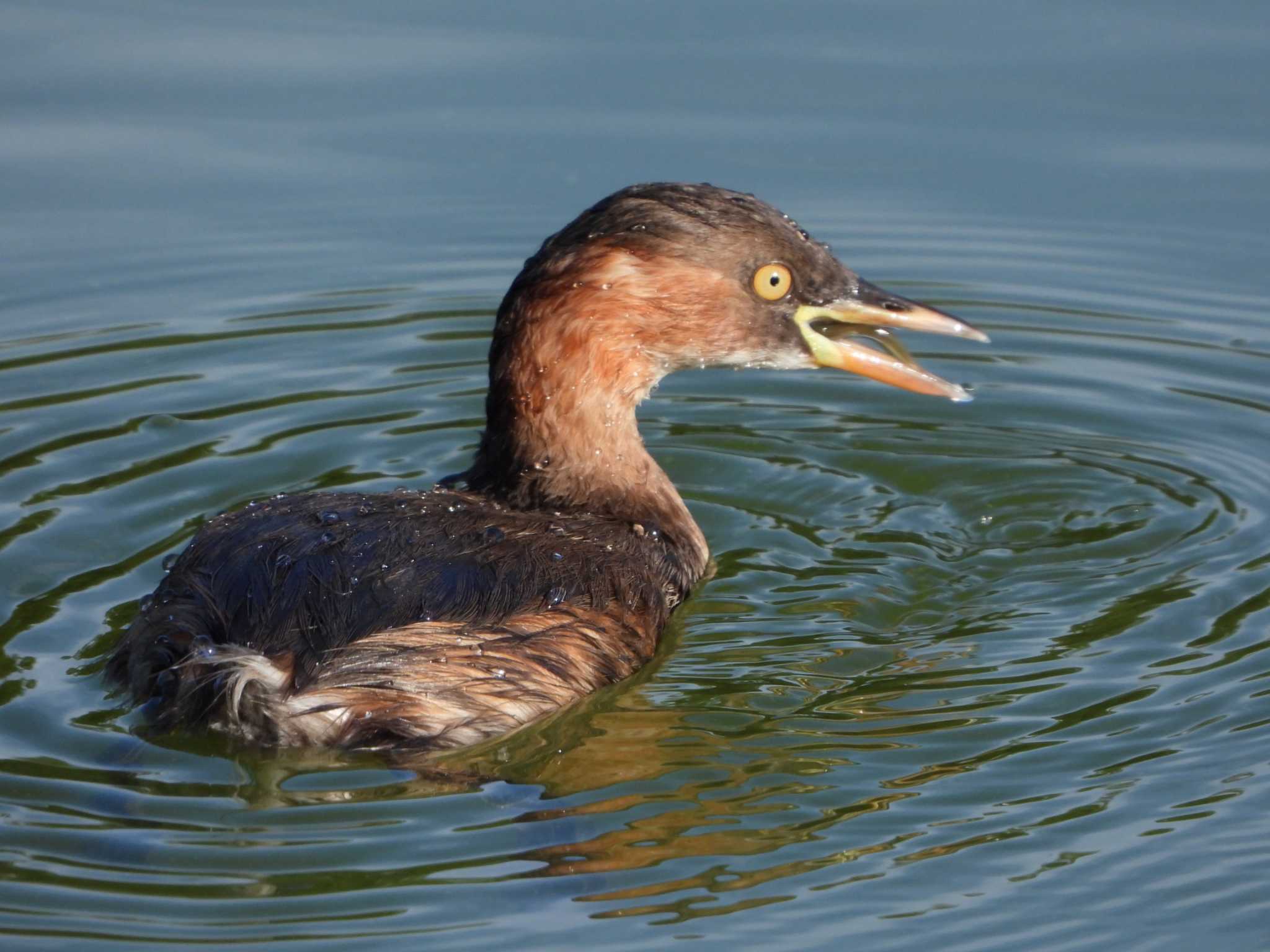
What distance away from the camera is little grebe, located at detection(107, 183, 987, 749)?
5238 millimetres

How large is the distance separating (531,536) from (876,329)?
63.2 inches

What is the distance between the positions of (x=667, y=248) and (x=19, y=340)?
10.6ft

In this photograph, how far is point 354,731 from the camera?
521 centimetres

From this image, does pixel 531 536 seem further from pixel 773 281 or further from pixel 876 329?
pixel 876 329

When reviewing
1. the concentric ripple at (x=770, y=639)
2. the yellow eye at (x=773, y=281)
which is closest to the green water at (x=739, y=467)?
the concentric ripple at (x=770, y=639)

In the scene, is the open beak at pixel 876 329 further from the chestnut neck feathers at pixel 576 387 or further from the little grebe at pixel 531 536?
the chestnut neck feathers at pixel 576 387

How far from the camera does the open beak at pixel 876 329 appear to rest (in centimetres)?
667

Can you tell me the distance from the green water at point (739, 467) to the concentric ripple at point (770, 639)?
2cm

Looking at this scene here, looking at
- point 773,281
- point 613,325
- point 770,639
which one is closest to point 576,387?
point 613,325

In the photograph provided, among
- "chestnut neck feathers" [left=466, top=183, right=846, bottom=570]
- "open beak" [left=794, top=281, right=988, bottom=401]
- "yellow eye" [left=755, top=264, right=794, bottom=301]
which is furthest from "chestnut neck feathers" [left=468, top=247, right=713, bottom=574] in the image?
"open beak" [left=794, top=281, right=988, bottom=401]

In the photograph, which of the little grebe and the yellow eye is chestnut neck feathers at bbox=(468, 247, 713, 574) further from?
the yellow eye

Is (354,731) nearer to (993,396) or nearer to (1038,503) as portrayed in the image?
(1038,503)

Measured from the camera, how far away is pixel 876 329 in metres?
6.90

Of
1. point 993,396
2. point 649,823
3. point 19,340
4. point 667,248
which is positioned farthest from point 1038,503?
point 19,340
